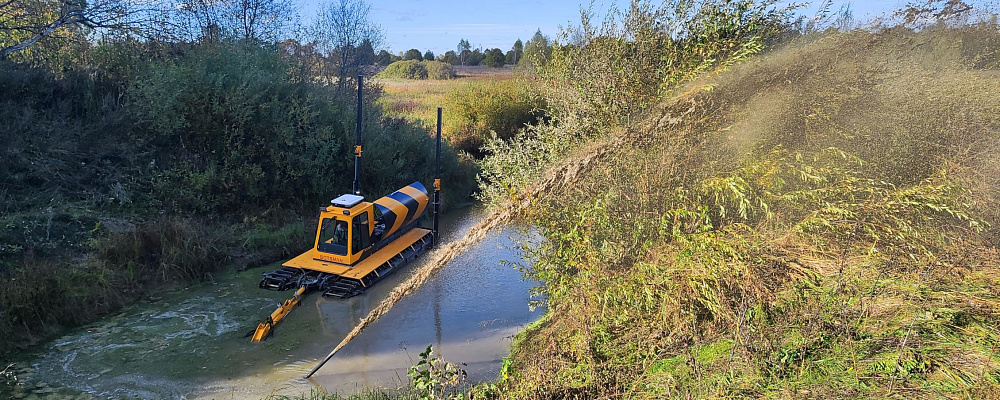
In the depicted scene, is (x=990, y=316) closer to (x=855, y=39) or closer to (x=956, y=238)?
(x=956, y=238)

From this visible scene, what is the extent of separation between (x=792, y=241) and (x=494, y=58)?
44.3 meters

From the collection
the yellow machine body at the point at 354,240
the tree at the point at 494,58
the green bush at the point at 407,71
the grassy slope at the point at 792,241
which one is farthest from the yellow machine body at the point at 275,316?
the tree at the point at 494,58

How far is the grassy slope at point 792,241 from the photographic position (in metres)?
4.43

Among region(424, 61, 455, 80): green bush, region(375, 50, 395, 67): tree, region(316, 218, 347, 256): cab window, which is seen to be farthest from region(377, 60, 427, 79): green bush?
region(316, 218, 347, 256): cab window

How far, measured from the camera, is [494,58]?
47.6 metres

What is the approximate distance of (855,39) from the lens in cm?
650

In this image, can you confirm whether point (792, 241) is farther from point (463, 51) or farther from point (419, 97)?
point (463, 51)

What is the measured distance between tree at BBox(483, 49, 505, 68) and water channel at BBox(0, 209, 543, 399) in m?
38.5

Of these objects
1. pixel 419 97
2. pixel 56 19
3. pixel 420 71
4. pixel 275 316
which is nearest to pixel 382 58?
pixel 419 97

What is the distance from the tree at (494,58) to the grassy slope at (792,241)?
42.0 m

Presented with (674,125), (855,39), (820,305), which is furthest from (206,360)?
(855,39)

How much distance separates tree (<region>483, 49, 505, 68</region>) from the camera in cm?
4753

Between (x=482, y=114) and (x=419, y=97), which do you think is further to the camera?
(x=419, y=97)

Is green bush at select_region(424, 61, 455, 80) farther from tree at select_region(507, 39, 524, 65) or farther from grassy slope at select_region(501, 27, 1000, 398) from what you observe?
grassy slope at select_region(501, 27, 1000, 398)
